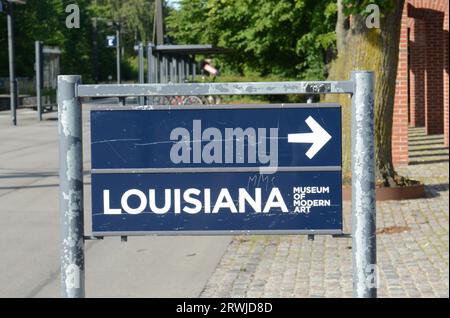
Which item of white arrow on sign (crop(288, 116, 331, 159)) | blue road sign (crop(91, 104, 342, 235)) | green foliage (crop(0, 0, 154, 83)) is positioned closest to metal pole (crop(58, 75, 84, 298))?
blue road sign (crop(91, 104, 342, 235))

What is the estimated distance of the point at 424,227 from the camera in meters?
11.1

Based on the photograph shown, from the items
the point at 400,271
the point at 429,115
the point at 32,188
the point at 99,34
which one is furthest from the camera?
the point at 99,34

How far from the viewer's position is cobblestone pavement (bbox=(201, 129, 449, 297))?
7.73 meters

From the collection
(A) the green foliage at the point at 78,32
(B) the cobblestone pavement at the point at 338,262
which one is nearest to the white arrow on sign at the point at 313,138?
(B) the cobblestone pavement at the point at 338,262

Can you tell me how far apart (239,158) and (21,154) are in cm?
1697

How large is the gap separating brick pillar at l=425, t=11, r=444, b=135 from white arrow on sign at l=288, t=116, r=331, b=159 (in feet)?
69.3

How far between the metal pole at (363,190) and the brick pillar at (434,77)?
21.1 meters

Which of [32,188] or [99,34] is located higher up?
[99,34]

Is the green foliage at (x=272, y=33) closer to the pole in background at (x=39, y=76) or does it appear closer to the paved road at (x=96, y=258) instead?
the pole in background at (x=39, y=76)

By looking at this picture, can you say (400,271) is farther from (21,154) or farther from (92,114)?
(21,154)

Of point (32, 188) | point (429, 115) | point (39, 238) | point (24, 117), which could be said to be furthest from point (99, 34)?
point (39, 238)

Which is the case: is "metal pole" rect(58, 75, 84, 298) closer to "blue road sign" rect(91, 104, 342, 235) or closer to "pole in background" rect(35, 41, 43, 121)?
"blue road sign" rect(91, 104, 342, 235)

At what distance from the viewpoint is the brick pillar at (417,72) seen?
28078 millimetres

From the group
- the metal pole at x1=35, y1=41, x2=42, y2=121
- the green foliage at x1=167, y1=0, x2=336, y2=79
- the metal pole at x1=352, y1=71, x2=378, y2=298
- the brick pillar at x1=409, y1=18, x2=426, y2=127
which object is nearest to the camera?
the metal pole at x1=352, y1=71, x2=378, y2=298
